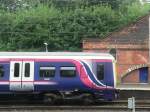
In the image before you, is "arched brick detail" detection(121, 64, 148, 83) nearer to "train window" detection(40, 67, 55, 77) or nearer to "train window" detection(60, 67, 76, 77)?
"train window" detection(60, 67, 76, 77)

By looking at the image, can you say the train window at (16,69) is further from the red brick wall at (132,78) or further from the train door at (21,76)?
the red brick wall at (132,78)

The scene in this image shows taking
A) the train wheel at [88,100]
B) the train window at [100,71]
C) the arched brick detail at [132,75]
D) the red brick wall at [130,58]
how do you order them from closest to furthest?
1. the train wheel at [88,100]
2. the train window at [100,71]
3. the red brick wall at [130,58]
4. the arched brick detail at [132,75]

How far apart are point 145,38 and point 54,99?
28.2 m

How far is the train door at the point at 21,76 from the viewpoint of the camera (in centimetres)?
2541

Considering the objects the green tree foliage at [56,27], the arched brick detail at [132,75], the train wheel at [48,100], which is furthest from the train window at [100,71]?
the green tree foliage at [56,27]

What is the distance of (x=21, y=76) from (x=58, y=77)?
1855 mm

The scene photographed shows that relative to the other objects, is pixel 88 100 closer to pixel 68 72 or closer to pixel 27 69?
pixel 68 72

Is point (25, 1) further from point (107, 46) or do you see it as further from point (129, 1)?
point (107, 46)

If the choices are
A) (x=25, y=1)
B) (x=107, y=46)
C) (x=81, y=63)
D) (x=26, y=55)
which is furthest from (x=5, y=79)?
(x=25, y=1)

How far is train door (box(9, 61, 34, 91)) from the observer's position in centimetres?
2541

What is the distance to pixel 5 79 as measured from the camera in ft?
83.5

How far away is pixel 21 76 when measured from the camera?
2544 centimetres

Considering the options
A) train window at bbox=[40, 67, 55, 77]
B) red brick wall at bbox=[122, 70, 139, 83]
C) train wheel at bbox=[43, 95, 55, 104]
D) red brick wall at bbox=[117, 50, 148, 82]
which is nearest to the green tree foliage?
red brick wall at bbox=[117, 50, 148, 82]

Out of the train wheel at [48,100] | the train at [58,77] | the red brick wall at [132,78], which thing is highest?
the train at [58,77]
